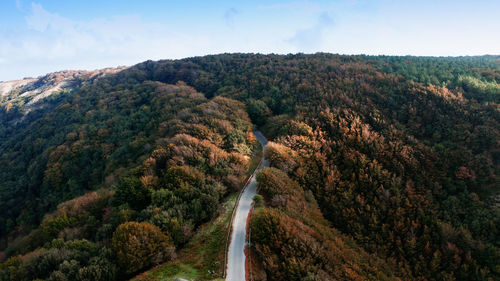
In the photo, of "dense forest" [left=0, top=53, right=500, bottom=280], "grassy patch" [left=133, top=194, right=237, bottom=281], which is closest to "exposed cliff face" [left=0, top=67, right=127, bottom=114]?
"dense forest" [left=0, top=53, right=500, bottom=280]

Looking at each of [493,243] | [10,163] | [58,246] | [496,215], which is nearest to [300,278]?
[58,246]

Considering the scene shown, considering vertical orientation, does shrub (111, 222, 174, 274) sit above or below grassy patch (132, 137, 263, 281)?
above

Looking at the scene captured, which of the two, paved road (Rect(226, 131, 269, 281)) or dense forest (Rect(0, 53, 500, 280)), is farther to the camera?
dense forest (Rect(0, 53, 500, 280))

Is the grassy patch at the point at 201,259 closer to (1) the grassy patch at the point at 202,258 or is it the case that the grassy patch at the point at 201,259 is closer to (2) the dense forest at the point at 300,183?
(1) the grassy patch at the point at 202,258

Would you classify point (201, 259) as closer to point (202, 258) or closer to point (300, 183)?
point (202, 258)

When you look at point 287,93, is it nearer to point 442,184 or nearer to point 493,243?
point 442,184

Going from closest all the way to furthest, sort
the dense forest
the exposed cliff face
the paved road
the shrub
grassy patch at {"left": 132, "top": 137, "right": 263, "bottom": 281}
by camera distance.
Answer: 1. grassy patch at {"left": 132, "top": 137, "right": 263, "bottom": 281}
2. the paved road
3. the shrub
4. the dense forest
5. the exposed cliff face

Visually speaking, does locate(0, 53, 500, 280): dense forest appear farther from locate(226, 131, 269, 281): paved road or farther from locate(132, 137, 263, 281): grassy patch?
locate(226, 131, 269, 281): paved road
